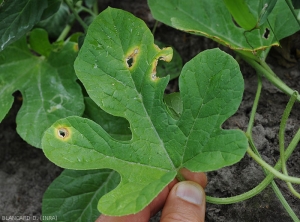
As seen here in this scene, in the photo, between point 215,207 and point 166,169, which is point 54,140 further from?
point 215,207

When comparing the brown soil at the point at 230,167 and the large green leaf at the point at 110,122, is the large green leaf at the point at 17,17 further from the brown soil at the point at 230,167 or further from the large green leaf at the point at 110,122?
the brown soil at the point at 230,167

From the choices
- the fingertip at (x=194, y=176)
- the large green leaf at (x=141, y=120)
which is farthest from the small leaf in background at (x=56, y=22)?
the fingertip at (x=194, y=176)

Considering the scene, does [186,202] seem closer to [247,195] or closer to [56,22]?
[247,195]

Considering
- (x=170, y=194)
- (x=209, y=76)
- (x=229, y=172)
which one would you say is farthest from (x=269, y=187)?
(x=209, y=76)

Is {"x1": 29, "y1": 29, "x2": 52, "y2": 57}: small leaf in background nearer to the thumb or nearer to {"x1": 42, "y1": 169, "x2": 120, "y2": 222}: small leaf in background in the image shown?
{"x1": 42, "y1": 169, "x2": 120, "y2": 222}: small leaf in background

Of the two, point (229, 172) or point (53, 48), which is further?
point (53, 48)

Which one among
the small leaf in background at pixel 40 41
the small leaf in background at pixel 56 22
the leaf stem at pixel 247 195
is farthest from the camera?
the small leaf in background at pixel 56 22
